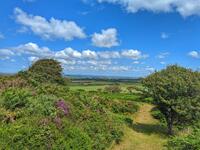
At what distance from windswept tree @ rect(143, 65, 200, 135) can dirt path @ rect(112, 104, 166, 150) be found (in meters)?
2.01

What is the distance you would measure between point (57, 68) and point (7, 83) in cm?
3443

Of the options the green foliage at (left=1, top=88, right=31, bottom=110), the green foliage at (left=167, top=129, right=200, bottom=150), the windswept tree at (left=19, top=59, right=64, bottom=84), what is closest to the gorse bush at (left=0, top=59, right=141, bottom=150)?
the green foliage at (left=1, top=88, right=31, bottom=110)

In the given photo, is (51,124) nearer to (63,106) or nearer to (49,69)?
(63,106)

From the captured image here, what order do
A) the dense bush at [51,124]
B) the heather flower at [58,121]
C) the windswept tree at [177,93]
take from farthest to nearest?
the windswept tree at [177,93], the heather flower at [58,121], the dense bush at [51,124]

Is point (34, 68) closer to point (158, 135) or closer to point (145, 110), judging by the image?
point (145, 110)

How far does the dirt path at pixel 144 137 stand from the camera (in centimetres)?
2566

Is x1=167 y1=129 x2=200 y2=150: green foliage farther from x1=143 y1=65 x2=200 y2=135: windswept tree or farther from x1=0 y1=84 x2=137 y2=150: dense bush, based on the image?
x1=143 y1=65 x2=200 y2=135: windswept tree

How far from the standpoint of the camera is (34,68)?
61312mm

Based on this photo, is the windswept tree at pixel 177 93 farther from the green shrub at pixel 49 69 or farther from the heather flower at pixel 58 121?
the green shrub at pixel 49 69

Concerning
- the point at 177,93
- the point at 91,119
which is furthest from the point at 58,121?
the point at 177,93

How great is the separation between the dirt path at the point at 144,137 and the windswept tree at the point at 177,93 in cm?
201

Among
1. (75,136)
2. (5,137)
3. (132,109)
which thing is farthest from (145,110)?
(5,137)

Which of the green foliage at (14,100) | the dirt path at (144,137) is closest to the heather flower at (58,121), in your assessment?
the green foliage at (14,100)

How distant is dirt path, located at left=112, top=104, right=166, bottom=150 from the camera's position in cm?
2566
